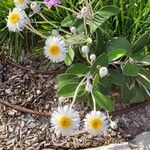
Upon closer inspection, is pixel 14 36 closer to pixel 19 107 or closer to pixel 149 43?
pixel 19 107

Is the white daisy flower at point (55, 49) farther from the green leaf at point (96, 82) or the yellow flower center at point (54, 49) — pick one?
the green leaf at point (96, 82)

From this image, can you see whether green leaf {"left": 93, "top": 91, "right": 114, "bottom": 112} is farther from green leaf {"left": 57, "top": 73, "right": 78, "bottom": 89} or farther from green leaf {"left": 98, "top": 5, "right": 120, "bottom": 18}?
green leaf {"left": 98, "top": 5, "right": 120, "bottom": 18}

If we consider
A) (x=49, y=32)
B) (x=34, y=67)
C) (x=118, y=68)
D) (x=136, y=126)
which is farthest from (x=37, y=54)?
(x=136, y=126)

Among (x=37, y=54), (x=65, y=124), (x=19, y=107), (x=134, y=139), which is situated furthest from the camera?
(x=37, y=54)

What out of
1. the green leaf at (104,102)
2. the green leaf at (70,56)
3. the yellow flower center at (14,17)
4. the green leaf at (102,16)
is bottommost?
the green leaf at (104,102)

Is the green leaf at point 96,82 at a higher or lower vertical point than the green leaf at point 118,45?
lower

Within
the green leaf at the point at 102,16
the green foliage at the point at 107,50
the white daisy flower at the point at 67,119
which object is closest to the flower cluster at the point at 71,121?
the white daisy flower at the point at 67,119
